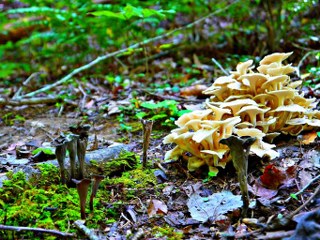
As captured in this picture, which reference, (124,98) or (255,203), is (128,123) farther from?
(255,203)

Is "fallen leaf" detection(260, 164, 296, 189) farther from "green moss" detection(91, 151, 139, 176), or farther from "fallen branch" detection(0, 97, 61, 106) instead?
"fallen branch" detection(0, 97, 61, 106)

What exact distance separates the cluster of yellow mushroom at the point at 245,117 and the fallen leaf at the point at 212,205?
31 cm

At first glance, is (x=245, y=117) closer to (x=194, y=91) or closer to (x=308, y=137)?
(x=308, y=137)

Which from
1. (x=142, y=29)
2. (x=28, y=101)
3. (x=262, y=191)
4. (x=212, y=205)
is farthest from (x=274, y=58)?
(x=142, y=29)

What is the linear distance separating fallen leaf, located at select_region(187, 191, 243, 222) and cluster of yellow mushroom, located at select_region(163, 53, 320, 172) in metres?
0.31

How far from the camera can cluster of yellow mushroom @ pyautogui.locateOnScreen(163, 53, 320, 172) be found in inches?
110

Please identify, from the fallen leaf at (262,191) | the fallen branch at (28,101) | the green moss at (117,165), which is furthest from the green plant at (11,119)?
the fallen leaf at (262,191)

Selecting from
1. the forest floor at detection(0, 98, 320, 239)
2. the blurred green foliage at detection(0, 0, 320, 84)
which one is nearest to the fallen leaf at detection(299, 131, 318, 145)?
the forest floor at detection(0, 98, 320, 239)

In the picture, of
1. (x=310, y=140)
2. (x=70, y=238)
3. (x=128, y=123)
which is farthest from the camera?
(x=128, y=123)

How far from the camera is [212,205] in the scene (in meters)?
2.51

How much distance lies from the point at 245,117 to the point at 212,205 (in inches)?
41.4

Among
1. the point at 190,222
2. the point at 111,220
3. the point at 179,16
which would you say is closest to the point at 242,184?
the point at 190,222

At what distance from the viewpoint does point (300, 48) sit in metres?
6.50

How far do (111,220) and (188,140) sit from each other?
96cm
